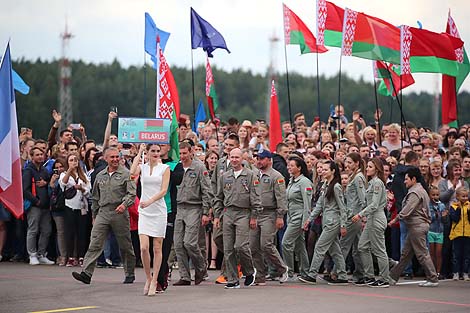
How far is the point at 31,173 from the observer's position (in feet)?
68.0

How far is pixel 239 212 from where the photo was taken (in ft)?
53.4

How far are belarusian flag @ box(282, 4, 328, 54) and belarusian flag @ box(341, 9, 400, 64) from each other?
5.28ft

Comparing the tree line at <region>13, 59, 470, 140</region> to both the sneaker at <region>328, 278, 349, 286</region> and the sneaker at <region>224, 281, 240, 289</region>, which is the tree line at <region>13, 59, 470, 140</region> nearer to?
the sneaker at <region>328, 278, 349, 286</region>

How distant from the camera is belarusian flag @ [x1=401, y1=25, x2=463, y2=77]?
22.5 meters

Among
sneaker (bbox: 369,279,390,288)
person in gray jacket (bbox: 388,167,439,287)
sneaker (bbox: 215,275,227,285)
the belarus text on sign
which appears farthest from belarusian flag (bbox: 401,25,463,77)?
the belarus text on sign

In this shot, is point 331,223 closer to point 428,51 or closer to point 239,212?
point 239,212

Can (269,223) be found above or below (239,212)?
below

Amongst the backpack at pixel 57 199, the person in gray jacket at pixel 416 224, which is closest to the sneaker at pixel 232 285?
the person in gray jacket at pixel 416 224

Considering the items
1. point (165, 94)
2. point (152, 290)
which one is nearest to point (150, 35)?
point (165, 94)

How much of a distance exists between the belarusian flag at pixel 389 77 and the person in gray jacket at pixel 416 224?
27.3ft

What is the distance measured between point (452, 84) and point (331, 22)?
Answer: 3276mm

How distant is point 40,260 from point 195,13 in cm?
677

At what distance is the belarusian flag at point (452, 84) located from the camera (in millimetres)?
23719

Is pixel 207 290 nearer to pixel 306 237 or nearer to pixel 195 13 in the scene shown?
pixel 306 237
